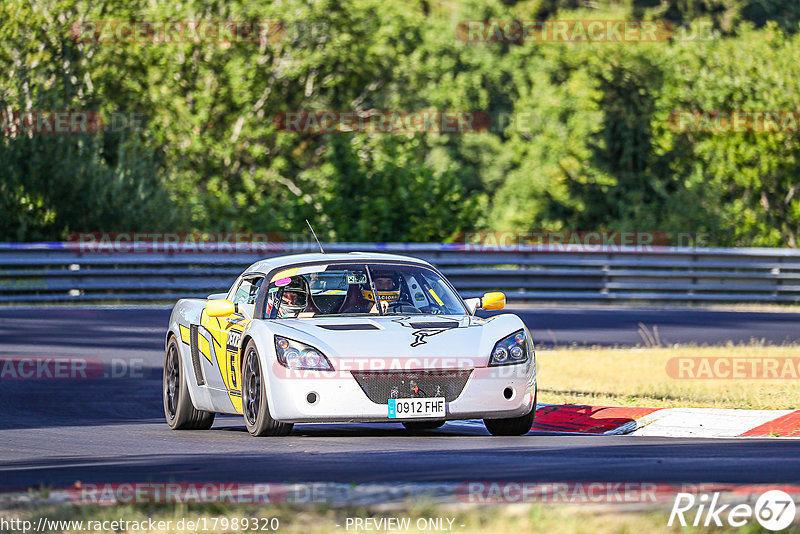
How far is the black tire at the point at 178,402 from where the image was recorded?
1123cm

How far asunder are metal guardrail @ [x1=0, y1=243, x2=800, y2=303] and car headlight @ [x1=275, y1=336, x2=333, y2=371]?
14.0 m

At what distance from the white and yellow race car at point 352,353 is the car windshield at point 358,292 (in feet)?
0.03

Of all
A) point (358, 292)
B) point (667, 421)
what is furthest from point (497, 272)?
point (358, 292)

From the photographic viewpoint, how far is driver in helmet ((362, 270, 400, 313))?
10.6 meters

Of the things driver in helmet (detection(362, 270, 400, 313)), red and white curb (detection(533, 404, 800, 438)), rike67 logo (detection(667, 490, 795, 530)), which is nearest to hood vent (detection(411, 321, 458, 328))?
driver in helmet (detection(362, 270, 400, 313))

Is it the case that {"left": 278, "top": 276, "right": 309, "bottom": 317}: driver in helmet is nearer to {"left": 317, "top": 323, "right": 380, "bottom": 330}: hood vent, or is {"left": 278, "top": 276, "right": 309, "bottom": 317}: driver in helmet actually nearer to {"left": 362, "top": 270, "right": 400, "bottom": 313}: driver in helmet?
{"left": 362, "top": 270, "right": 400, "bottom": 313}: driver in helmet

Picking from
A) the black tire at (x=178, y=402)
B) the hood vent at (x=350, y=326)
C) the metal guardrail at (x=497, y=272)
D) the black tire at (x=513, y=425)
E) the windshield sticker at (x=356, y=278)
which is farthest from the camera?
the metal guardrail at (x=497, y=272)

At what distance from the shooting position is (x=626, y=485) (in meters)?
6.81

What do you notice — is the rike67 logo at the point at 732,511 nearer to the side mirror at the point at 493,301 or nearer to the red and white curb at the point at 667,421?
the red and white curb at the point at 667,421

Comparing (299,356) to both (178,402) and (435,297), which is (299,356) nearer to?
(435,297)

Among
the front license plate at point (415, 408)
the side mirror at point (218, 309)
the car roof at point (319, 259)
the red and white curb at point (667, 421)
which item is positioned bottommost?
the red and white curb at point (667, 421)

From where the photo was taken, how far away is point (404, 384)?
9.49 meters

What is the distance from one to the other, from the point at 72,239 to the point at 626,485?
895 inches

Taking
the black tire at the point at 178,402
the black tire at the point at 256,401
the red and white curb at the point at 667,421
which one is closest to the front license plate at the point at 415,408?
the black tire at the point at 256,401
